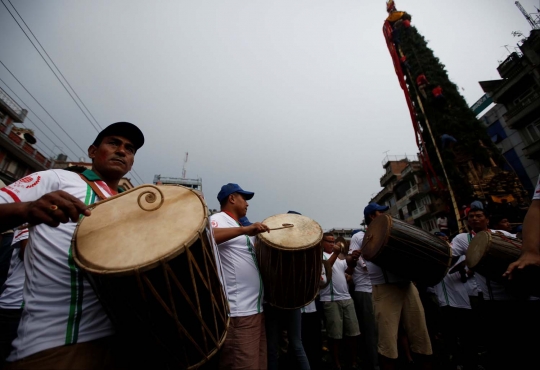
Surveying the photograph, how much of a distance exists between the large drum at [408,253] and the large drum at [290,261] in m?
0.80

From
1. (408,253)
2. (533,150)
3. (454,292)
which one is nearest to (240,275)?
(408,253)

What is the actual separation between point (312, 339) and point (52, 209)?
420 cm

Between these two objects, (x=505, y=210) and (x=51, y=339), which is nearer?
(x=51, y=339)

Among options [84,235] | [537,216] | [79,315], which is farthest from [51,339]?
[537,216]

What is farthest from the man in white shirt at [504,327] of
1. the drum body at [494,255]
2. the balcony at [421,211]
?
the balcony at [421,211]

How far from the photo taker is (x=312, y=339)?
3.99 metres

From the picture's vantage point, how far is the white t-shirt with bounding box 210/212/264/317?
2107mm

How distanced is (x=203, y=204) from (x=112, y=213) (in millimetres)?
446

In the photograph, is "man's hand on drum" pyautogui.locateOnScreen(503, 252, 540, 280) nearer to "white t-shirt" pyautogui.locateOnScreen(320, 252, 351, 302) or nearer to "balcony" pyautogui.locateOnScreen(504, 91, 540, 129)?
"white t-shirt" pyautogui.locateOnScreen(320, 252, 351, 302)

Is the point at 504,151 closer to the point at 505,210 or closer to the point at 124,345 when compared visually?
the point at 505,210

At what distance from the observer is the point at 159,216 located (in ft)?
4.14

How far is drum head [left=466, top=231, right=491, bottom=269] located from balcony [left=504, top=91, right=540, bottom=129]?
2049cm

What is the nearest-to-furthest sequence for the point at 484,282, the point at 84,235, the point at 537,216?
the point at 84,235, the point at 537,216, the point at 484,282

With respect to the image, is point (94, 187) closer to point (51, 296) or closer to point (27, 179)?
point (27, 179)
